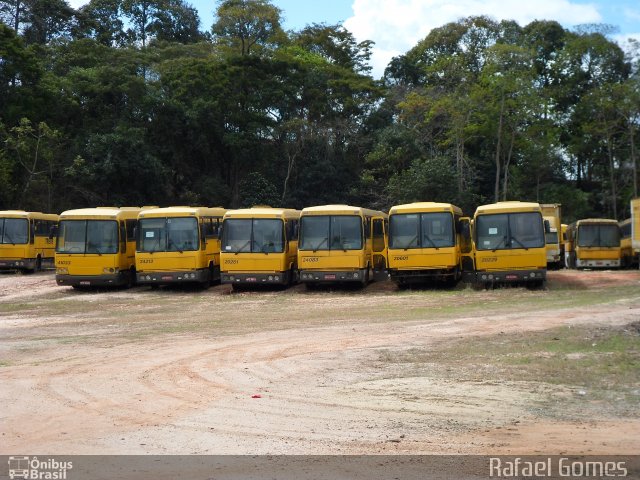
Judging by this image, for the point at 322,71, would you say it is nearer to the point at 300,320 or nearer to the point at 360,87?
the point at 360,87

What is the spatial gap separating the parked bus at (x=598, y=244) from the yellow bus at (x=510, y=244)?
1509cm

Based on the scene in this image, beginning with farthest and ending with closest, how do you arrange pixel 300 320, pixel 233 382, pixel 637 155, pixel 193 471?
pixel 637 155 → pixel 300 320 → pixel 233 382 → pixel 193 471

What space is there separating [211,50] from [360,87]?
12324mm

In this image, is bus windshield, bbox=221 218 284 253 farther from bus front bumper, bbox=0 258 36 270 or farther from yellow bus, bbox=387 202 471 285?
bus front bumper, bbox=0 258 36 270

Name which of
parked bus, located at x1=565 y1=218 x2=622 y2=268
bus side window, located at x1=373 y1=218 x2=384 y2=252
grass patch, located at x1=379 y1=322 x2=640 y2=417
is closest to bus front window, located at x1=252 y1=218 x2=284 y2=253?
bus side window, located at x1=373 y1=218 x2=384 y2=252

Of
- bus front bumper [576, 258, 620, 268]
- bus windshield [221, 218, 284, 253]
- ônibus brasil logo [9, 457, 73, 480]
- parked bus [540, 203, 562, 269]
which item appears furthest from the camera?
bus front bumper [576, 258, 620, 268]

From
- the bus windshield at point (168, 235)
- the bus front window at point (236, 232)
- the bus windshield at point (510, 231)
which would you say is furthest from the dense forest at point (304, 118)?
the bus windshield at point (510, 231)

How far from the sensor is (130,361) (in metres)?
12.3

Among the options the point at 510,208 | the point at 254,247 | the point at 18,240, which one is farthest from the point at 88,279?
the point at 510,208

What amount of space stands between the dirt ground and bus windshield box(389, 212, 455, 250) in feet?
18.4

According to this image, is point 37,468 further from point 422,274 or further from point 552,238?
point 552,238

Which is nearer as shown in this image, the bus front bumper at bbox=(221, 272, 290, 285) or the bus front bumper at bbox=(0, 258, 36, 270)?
the bus front bumper at bbox=(221, 272, 290, 285)

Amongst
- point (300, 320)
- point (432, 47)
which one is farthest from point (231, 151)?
point (300, 320)

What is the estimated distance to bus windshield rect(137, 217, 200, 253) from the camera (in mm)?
26188
